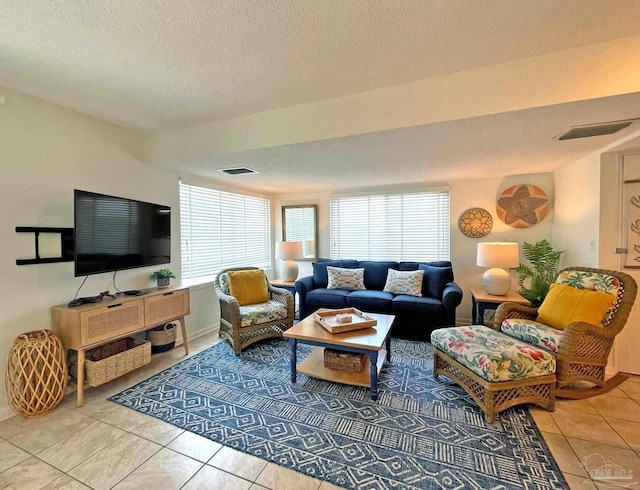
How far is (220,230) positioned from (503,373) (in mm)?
3867

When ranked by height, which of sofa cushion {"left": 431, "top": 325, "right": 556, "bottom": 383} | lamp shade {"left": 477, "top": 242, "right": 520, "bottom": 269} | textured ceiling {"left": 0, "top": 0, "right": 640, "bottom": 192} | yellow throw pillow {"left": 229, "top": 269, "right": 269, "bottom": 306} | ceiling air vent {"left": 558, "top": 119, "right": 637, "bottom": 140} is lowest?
sofa cushion {"left": 431, "top": 325, "right": 556, "bottom": 383}

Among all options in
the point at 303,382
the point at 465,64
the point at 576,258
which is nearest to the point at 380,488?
the point at 303,382

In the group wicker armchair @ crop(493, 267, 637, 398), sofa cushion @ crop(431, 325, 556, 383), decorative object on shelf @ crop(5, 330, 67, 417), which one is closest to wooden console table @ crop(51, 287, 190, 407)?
decorative object on shelf @ crop(5, 330, 67, 417)

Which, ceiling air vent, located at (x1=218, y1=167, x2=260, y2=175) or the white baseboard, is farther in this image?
ceiling air vent, located at (x1=218, y1=167, x2=260, y2=175)

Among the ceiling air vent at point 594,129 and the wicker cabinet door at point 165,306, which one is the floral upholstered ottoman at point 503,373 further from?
the wicker cabinet door at point 165,306

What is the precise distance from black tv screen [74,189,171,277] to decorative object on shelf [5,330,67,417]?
56 centimetres

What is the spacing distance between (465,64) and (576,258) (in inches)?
103

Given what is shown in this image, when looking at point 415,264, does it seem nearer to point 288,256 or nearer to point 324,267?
point 324,267

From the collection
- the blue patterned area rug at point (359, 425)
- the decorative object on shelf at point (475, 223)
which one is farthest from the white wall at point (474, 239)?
the blue patterned area rug at point (359, 425)

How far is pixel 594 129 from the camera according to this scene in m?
2.22

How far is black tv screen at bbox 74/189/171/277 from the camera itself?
2295 mm

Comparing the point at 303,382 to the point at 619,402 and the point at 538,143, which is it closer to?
the point at 619,402

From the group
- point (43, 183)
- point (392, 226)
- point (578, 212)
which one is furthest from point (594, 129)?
point (43, 183)

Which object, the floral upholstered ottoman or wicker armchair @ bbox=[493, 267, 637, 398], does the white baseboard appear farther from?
wicker armchair @ bbox=[493, 267, 637, 398]
